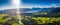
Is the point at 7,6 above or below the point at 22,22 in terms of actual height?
above

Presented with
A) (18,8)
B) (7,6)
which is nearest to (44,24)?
(18,8)

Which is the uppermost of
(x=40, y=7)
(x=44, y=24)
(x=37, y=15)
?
(x=40, y=7)

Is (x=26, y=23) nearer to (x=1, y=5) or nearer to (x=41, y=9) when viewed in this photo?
(x=41, y=9)

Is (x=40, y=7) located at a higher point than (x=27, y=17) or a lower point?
higher

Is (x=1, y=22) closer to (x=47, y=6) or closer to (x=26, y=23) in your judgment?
(x=26, y=23)

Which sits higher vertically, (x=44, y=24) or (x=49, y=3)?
(x=49, y=3)

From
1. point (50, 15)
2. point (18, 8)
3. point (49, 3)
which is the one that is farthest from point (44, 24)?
point (18, 8)

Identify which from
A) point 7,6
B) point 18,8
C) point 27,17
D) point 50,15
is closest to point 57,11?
point 50,15

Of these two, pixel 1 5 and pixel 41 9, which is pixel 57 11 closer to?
pixel 41 9
